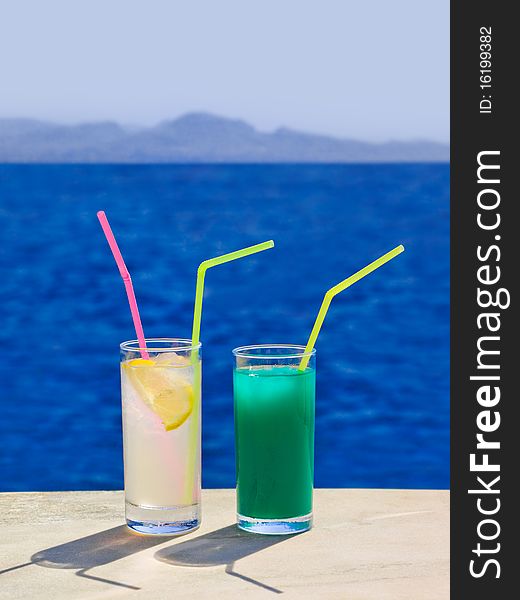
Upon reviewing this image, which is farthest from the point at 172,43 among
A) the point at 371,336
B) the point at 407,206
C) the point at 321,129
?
the point at 371,336

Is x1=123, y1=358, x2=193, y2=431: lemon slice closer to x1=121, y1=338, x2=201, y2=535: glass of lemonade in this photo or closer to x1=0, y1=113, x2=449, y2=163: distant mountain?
x1=121, y1=338, x2=201, y2=535: glass of lemonade

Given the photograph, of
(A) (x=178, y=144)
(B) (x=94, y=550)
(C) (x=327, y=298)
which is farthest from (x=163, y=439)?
(A) (x=178, y=144)

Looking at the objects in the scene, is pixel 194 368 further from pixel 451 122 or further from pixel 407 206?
pixel 407 206

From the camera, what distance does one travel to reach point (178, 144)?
117 ft

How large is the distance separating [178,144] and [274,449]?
3503 centimetres

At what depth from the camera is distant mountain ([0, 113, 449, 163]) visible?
113ft

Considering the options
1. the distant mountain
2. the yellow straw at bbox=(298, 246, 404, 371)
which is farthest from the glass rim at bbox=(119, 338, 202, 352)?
the distant mountain

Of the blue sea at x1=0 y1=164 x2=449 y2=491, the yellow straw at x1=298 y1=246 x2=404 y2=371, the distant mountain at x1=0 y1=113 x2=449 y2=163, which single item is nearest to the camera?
the yellow straw at x1=298 y1=246 x2=404 y2=371

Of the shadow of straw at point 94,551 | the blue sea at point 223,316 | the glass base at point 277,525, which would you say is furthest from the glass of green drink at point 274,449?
the blue sea at point 223,316

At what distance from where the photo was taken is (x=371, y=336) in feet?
29.2

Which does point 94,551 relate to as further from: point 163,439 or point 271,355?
point 271,355

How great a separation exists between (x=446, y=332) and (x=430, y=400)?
2173 mm

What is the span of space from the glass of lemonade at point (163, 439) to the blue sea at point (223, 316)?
10.8 ft

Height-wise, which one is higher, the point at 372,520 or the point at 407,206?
the point at 407,206
